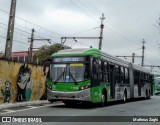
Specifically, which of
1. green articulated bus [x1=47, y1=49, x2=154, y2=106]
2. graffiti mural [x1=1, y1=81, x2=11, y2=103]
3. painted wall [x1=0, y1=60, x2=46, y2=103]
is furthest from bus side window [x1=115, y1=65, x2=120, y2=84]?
graffiti mural [x1=1, y1=81, x2=11, y2=103]

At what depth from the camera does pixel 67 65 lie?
20.3 meters

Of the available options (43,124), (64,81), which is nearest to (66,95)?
(64,81)

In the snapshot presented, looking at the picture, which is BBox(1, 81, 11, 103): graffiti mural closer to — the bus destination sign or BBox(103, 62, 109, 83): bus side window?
the bus destination sign

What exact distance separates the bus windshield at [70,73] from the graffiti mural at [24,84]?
340 cm

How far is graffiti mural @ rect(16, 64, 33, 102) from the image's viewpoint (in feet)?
75.9

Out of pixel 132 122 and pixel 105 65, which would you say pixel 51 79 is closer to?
pixel 105 65

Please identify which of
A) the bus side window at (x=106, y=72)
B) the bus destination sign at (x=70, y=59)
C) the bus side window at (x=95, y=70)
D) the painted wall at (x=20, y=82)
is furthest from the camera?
the bus side window at (x=106, y=72)

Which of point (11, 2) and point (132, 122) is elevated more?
point (11, 2)

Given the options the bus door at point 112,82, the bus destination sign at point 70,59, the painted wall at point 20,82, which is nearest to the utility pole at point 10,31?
the painted wall at point 20,82

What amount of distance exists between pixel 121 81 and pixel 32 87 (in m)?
6.08

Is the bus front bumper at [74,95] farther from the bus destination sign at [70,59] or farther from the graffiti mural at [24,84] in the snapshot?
the graffiti mural at [24,84]

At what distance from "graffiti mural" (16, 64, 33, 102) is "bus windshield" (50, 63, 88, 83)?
3.40 m

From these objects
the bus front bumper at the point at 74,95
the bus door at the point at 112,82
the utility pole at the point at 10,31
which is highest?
the utility pole at the point at 10,31

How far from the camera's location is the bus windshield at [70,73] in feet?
65.3
